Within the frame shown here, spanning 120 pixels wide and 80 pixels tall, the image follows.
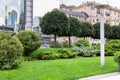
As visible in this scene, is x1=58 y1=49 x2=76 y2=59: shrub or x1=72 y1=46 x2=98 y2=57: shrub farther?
x1=72 y1=46 x2=98 y2=57: shrub

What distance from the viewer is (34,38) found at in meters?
12.5

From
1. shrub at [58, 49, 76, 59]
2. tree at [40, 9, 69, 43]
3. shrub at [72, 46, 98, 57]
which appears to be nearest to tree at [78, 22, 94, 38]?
tree at [40, 9, 69, 43]

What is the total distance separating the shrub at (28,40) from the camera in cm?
1210

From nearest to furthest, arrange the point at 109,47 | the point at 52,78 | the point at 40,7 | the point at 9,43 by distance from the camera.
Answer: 1. the point at 52,78
2. the point at 9,43
3. the point at 109,47
4. the point at 40,7

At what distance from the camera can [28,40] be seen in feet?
39.8

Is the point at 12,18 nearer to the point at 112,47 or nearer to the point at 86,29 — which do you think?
the point at 86,29

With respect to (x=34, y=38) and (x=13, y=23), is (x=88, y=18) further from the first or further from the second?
(x=34, y=38)

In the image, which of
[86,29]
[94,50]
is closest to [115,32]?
[86,29]

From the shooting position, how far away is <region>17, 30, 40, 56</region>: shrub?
12.1 metres

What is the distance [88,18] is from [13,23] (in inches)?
875

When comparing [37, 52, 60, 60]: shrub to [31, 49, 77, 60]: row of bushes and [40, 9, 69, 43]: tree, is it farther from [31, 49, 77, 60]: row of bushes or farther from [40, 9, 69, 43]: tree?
[40, 9, 69, 43]: tree

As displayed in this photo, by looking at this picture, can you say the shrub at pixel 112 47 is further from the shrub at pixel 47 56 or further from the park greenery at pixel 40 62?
the shrub at pixel 47 56

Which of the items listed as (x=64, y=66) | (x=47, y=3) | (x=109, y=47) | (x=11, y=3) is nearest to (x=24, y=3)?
(x=11, y=3)

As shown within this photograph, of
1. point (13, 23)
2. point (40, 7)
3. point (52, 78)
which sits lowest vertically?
point (52, 78)
